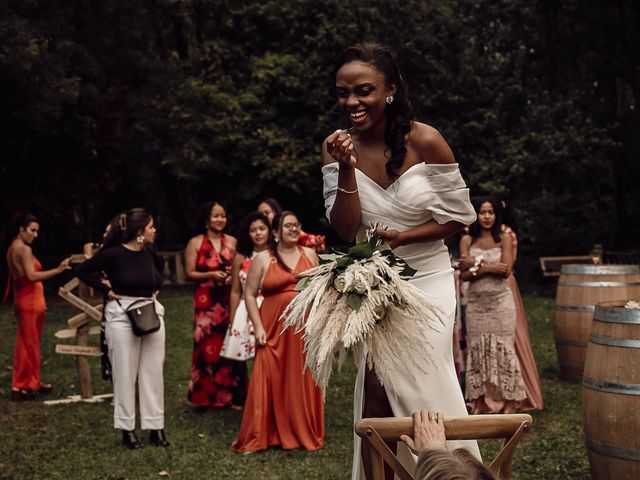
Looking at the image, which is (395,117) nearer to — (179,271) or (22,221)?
(22,221)

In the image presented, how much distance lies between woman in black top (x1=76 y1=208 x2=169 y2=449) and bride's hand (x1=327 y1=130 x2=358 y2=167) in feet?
17.0

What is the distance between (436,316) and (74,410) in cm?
776

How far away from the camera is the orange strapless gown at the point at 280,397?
820 centimetres

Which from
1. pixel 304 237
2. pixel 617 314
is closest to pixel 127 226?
pixel 304 237

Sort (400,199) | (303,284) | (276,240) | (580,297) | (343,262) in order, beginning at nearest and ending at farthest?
1. (343,262)
2. (303,284)
3. (400,199)
4. (276,240)
5. (580,297)

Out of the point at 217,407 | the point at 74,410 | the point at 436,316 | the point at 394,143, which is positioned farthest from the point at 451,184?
the point at 74,410

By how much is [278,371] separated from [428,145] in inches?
192

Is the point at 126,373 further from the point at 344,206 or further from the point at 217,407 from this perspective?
the point at 344,206

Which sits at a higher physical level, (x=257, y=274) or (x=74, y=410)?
(x=257, y=274)

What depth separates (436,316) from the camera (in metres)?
3.51

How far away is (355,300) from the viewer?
338 centimetres

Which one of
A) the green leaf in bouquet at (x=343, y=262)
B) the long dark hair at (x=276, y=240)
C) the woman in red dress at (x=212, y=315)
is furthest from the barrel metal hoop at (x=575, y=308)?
the green leaf in bouquet at (x=343, y=262)

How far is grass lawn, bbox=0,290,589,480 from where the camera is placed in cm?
732

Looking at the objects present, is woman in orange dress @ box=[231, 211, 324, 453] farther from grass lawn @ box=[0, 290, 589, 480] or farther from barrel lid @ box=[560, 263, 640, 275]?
barrel lid @ box=[560, 263, 640, 275]
